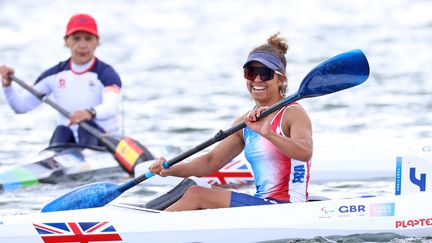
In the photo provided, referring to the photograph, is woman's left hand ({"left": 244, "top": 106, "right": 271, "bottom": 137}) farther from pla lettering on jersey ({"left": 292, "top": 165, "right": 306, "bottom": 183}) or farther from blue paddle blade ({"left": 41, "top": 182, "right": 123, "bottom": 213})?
blue paddle blade ({"left": 41, "top": 182, "right": 123, "bottom": 213})

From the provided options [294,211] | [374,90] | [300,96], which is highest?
[374,90]

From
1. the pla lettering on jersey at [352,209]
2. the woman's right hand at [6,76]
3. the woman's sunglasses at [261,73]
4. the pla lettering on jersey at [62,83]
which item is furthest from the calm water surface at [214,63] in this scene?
the woman's sunglasses at [261,73]

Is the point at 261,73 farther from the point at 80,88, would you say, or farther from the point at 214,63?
the point at 214,63

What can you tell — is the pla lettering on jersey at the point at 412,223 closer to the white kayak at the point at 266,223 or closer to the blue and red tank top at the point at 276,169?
the white kayak at the point at 266,223

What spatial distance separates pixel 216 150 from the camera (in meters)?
9.50

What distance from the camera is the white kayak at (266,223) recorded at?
349 inches

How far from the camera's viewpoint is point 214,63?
25.8m

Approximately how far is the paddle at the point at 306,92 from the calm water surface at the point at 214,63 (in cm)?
122

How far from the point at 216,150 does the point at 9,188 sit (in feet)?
13.0

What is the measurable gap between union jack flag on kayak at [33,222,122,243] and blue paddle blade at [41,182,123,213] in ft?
1.73

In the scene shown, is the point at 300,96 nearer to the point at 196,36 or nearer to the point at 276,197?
the point at 276,197

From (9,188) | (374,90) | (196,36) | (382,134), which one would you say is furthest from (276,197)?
(196,36)

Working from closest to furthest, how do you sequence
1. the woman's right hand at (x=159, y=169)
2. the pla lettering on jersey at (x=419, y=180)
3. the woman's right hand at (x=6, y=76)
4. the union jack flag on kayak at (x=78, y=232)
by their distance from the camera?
the union jack flag on kayak at (x=78, y=232) → the woman's right hand at (x=159, y=169) → the pla lettering on jersey at (x=419, y=180) → the woman's right hand at (x=6, y=76)

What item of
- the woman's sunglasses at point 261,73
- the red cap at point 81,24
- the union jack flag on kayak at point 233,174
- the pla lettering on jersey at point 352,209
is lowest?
the pla lettering on jersey at point 352,209
